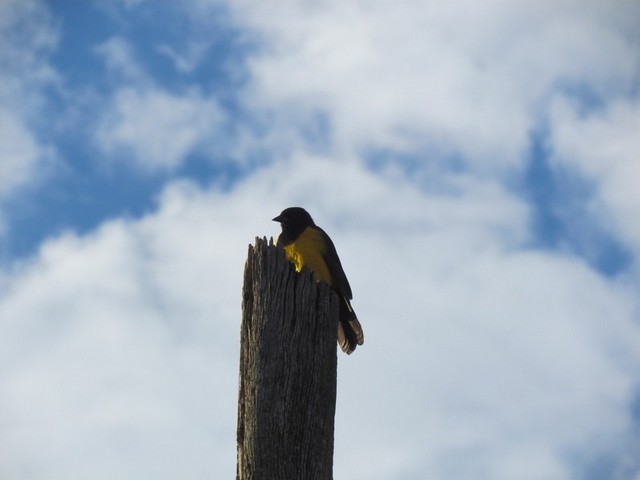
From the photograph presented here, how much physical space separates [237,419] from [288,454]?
0.36 meters

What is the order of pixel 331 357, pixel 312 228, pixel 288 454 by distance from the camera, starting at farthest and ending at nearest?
pixel 312 228 < pixel 331 357 < pixel 288 454

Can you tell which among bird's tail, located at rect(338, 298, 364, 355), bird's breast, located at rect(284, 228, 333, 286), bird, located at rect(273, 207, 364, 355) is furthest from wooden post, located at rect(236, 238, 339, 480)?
bird's breast, located at rect(284, 228, 333, 286)

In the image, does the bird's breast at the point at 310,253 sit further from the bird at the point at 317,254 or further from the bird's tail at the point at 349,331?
the bird's tail at the point at 349,331

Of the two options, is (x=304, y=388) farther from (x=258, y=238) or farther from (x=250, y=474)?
(x=258, y=238)

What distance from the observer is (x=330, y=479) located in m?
3.42

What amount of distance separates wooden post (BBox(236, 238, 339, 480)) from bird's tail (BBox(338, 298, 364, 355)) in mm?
2397

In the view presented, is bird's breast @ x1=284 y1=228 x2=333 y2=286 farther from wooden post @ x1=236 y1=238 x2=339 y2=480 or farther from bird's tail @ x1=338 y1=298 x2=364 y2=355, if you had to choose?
wooden post @ x1=236 y1=238 x2=339 y2=480

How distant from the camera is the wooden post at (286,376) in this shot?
3395 millimetres

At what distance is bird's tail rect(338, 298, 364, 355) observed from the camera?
6.15m

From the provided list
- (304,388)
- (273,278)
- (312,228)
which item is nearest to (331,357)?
(304,388)

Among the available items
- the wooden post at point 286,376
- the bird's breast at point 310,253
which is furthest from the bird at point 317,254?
the wooden post at point 286,376

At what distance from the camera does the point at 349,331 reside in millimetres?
6156

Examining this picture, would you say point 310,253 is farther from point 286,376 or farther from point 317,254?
point 286,376

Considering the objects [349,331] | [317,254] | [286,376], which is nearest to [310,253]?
[317,254]
